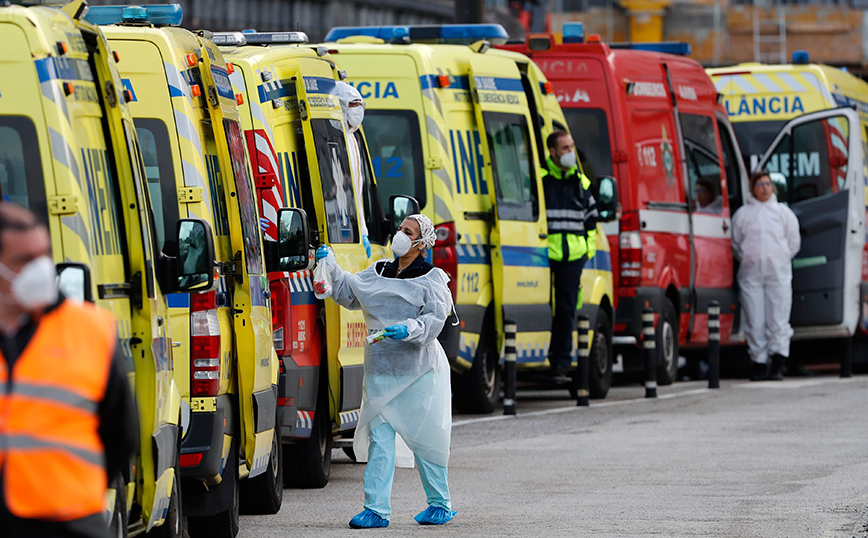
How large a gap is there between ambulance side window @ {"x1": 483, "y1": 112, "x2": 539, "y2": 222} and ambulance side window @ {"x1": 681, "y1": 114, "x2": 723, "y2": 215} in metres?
3.88

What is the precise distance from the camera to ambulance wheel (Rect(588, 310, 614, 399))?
1719 centimetres

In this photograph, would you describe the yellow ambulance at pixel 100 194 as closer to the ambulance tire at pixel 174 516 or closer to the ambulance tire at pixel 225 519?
the ambulance tire at pixel 174 516

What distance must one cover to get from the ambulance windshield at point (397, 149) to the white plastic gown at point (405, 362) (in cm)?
479

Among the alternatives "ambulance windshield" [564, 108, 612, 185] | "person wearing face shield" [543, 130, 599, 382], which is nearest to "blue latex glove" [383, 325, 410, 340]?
"person wearing face shield" [543, 130, 599, 382]

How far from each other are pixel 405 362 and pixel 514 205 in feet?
19.7

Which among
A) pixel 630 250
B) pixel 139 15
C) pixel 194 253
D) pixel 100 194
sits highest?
pixel 139 15

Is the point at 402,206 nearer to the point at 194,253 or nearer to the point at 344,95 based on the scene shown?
the point at 344,95

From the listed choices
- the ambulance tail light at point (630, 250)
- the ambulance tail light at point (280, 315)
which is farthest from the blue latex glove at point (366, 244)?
the ambulance tail light at point (630, 250)

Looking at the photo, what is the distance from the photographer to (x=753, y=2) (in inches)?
1836

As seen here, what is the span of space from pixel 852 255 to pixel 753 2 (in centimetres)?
2791

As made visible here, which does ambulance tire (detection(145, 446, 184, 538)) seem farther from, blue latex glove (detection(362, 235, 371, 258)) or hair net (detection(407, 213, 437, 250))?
blue latex glove (detection(362, 235, 371, 258))

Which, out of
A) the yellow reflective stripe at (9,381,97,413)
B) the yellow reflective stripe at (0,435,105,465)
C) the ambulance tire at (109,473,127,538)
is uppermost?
the yellow reflective stripe at (9,381,97,413)

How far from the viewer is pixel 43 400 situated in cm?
426

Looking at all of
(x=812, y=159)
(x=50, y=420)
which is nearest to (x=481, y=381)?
(x=812, y=159)
